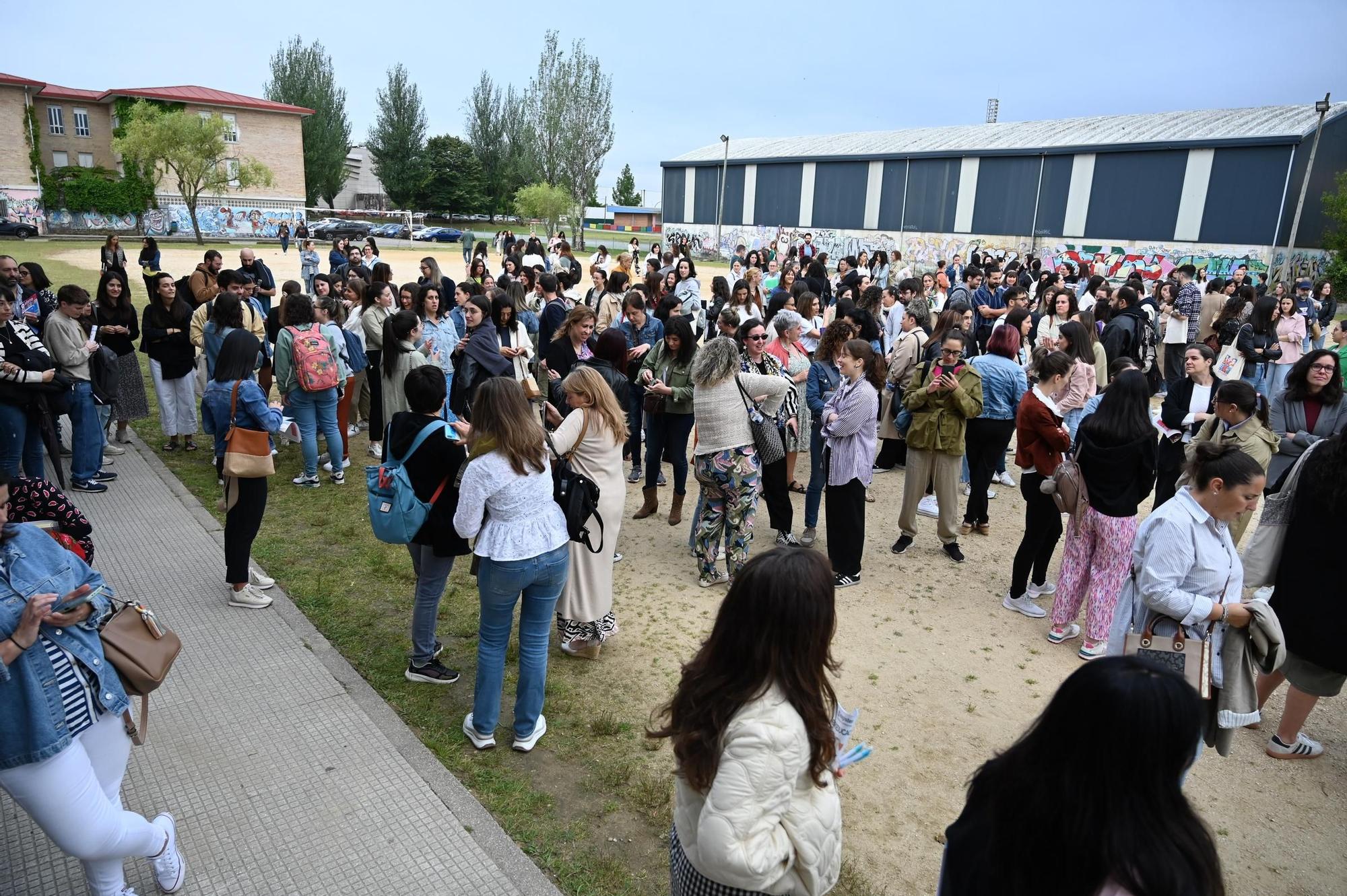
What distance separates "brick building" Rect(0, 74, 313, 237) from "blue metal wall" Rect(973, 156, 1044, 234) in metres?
40.6

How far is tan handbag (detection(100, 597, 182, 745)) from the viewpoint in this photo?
2727 millimetres

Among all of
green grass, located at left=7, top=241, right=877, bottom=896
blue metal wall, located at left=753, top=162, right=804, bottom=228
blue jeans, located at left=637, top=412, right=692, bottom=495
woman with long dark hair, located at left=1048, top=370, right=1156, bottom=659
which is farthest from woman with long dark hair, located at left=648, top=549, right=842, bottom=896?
blue metal wall, located at left=753, top=162, right=804, bottom=228

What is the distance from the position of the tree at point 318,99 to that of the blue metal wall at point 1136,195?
51538 mm

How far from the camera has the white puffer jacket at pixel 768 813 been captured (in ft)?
6.40

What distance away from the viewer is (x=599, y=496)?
456 centimetres

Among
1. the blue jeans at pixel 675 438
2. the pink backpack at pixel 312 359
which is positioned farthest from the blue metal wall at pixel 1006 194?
the pink backpack at pixel 312 359

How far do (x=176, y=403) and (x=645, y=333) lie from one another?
16.4ft

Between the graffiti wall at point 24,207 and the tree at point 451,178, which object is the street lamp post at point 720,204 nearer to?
the tree at point 451,178

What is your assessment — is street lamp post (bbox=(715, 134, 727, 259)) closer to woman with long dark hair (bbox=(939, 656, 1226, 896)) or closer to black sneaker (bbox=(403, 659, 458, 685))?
black sneaker (bbox=(403, 659, 458, 685))

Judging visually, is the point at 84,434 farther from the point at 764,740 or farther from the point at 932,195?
the point at 932,195

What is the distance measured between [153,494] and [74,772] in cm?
566

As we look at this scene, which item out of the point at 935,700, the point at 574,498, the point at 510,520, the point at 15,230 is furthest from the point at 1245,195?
the point at 15,230

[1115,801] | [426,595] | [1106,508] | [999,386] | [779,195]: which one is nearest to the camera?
[1115,801]

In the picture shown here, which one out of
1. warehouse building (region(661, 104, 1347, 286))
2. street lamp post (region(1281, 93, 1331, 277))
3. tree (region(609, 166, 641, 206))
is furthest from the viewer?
tree (region(609, 166, 641, 206))
